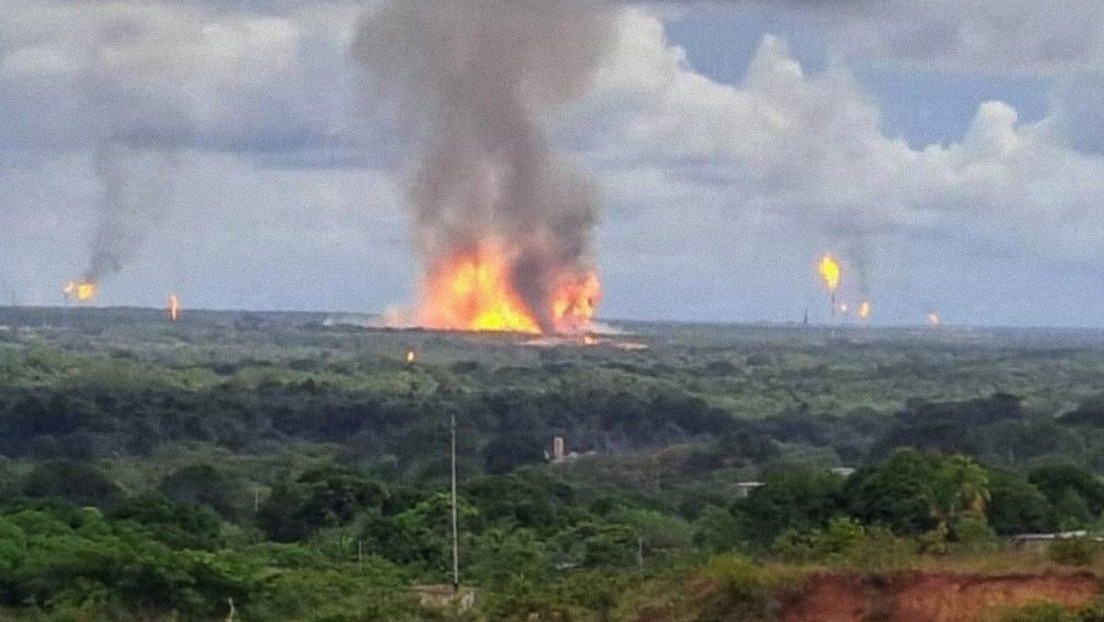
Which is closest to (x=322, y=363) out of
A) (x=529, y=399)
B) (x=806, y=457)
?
(x=529, y=399)

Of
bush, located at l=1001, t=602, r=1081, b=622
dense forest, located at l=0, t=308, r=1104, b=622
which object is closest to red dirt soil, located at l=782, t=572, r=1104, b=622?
dense forest, located at l=0, t=308, r=1104, b=622

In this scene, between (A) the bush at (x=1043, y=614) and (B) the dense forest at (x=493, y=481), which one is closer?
(A) the bush at (x=1043, y=614)

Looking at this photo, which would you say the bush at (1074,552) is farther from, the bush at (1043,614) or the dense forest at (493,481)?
the bush at (1043,614)

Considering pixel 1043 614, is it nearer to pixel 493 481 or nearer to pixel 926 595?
pixel 926 595

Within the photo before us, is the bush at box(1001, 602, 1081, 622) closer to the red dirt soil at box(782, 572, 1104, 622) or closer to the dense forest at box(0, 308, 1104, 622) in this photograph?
the red dirt soil at box(782, 572, 1104, 622)

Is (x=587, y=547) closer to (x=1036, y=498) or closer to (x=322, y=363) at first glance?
(x=1036, y=498)

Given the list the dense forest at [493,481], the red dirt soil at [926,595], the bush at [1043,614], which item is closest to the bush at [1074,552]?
the dense forest at [493,481]
